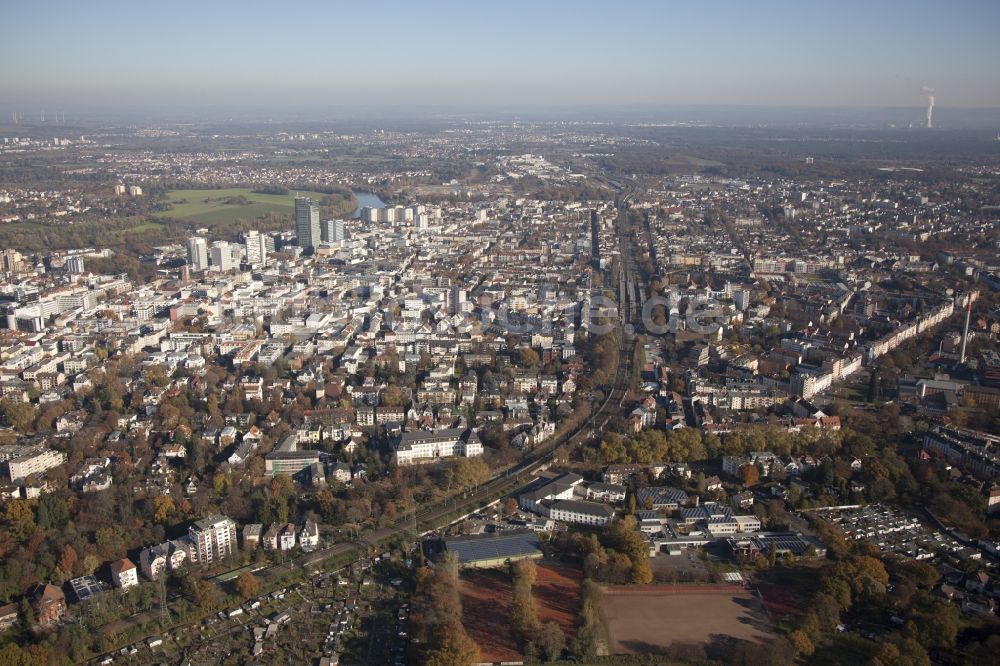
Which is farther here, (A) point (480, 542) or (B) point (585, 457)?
(B) point (585, 457)

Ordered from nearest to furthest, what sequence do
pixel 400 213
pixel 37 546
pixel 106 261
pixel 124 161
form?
pixel 37 546 < pixel 106 261 < pixel 400 213 < pixel 124 161

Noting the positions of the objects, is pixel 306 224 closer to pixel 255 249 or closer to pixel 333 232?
pixel 333 232

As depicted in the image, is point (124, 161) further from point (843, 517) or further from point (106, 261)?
point (843, 517)

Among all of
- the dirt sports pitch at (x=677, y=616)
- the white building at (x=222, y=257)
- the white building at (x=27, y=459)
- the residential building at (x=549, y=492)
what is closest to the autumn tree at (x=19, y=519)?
the white building at (x=27, y=459)

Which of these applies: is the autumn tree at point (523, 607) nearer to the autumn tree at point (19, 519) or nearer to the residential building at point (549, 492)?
the residential building at point (549, 492)

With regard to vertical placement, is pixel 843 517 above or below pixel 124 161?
below

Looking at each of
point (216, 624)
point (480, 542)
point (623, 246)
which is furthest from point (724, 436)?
point (623, 246)

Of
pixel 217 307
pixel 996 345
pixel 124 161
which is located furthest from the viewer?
pixel 124 161
